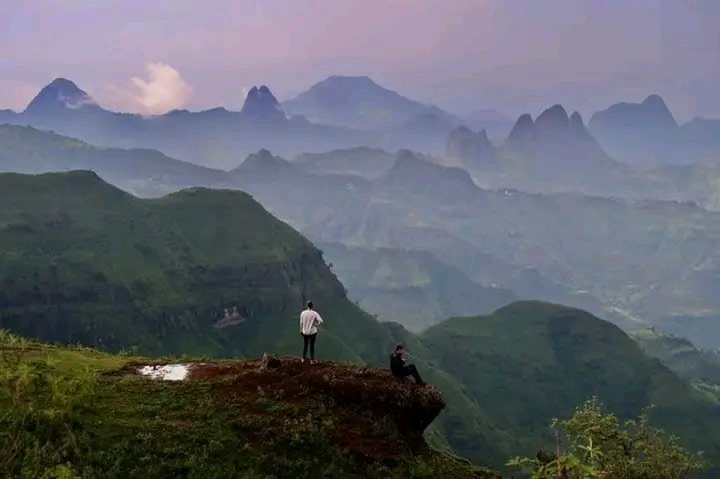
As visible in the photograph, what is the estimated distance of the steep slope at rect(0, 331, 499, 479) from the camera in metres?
30.1

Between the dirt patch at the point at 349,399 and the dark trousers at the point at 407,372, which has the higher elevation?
the dark trousers at the point at 407,372

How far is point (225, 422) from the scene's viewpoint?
34438 millimetres

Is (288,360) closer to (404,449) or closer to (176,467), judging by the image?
(404,449)

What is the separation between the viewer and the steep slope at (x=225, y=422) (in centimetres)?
3006

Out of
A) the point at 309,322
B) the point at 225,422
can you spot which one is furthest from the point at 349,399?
the point at 225,422

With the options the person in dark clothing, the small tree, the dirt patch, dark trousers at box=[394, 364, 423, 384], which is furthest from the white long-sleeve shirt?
the small tree

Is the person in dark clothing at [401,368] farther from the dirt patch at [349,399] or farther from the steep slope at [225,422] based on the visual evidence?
the steep slope at [225,422]

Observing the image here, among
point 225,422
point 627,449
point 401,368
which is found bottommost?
point 627,449

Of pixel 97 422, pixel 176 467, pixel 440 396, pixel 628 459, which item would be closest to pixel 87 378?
pixel 97 422

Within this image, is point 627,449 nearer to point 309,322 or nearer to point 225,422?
point 309,322

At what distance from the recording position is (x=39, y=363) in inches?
1320

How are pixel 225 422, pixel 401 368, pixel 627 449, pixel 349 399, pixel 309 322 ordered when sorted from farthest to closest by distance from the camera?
pixel 627 449 < pixel 401 368 < pixel 309 322 < pixel 349 399 < pixel 225 422

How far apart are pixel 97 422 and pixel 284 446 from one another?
8992 mm

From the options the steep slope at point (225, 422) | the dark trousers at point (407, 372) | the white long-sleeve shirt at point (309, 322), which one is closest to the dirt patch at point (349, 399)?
the steep slope at point (225, 422)
